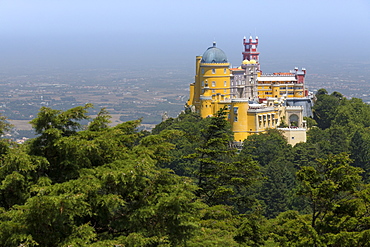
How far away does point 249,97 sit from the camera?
65.7m

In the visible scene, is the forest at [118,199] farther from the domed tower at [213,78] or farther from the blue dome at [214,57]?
the blue dome at [214,57]

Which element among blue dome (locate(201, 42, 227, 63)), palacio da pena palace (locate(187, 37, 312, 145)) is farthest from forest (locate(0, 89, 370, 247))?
blue dome (locate(201, 42, 227, 63))

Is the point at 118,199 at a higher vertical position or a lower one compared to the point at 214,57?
lower

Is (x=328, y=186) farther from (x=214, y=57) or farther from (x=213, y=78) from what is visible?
(x=214, y=57)

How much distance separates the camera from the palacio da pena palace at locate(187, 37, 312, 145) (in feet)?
187

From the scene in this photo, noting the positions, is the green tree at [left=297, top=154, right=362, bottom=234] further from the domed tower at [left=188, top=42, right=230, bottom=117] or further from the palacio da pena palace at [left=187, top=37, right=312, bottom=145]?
the domed tower at [left=188, top=42, right=230, bottom=117]

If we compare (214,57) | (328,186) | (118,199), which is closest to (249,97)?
(214,57)

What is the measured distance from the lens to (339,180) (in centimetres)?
1864

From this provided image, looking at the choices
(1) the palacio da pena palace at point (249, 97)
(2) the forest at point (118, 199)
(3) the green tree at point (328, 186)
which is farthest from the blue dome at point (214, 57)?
(3) the green tree at point (328, 186)

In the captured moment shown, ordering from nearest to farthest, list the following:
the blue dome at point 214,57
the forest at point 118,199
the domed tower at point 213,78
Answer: the forest at point 118,199 < the domed tower at point 213,78 < the blue dome at point 214,57

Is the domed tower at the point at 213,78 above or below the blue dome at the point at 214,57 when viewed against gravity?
below

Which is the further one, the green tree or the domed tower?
the domed tower

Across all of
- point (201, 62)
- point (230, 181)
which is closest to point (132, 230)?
point (230, 181)

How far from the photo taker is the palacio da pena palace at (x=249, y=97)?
56875mm
